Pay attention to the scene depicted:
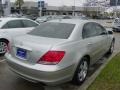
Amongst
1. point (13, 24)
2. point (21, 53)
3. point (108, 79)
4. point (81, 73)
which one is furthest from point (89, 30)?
point (13, 24)

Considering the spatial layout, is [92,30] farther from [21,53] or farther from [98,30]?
[21,53]

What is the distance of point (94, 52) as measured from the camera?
20.5ft

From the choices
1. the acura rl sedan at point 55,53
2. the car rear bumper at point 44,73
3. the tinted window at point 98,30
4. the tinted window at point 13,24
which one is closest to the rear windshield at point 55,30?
the acura rl sedan at point 55,53

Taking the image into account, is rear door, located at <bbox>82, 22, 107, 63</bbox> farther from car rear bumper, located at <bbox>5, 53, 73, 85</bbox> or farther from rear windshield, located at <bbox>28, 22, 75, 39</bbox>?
car rear bumper, located at <bbox>5, 53, 73, 85</bbox>

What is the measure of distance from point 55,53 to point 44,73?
18.5 inches

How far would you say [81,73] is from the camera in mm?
5672

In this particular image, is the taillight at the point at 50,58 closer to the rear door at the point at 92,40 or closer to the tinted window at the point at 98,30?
the rear door at the point at 92,40

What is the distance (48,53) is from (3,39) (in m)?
4.38

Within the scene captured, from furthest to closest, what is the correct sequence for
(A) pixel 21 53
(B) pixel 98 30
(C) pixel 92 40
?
(B) pixel 98 30 → (C) pixel 92 40 → (A) pixel 21 53

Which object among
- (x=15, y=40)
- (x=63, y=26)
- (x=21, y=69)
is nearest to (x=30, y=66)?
(x=21, y=69)

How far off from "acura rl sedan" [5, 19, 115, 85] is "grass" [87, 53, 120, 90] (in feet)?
1.40

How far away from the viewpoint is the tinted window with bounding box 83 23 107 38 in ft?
19.9

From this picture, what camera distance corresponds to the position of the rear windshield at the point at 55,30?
5.58 m

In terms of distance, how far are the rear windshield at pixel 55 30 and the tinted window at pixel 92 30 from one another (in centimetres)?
43
